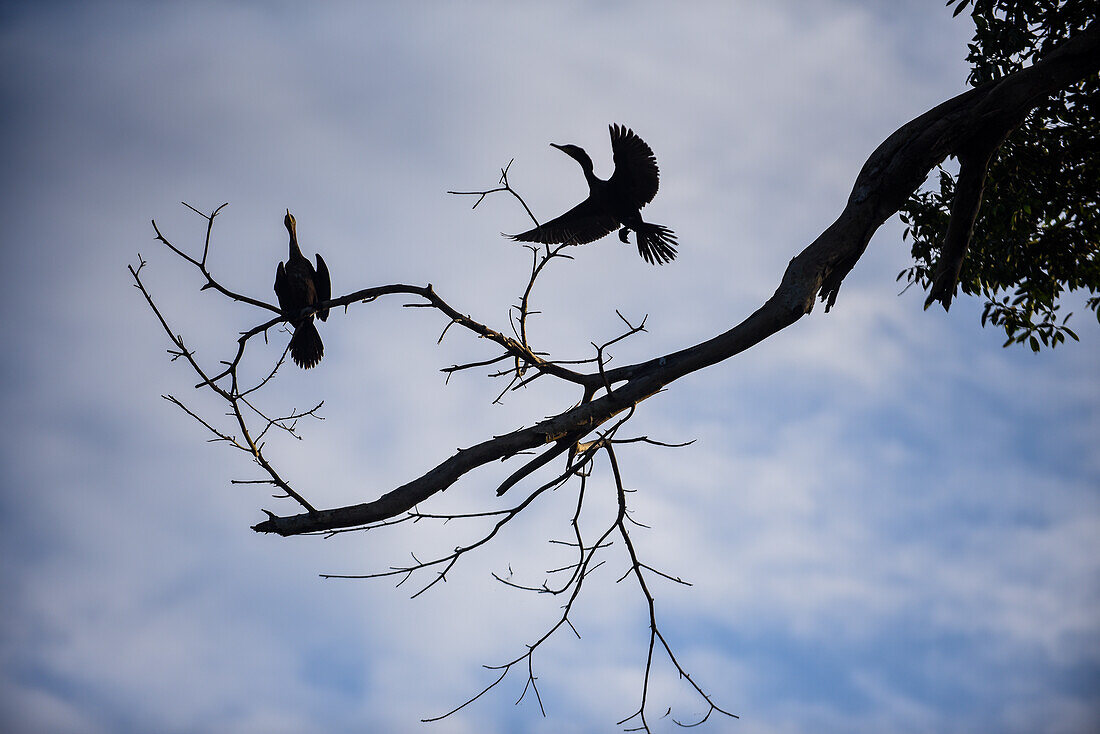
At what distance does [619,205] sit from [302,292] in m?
1.97

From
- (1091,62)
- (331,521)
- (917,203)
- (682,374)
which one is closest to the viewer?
(331,521)

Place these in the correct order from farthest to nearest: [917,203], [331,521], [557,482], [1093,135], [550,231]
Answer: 1. [550,231]
2. [917,203]
3. [1093,135]
4. [557,482]
5. [331,521]

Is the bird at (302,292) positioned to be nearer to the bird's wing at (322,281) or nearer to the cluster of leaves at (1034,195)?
the bird's wing at (322,281)

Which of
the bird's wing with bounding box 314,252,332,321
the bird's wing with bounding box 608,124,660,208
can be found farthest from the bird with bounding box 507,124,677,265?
the bird's wing with bounding box 314,252,332,321

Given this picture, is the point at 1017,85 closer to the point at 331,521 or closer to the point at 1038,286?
the point at 1038,286

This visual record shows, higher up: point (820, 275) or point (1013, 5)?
point (1013, 5)

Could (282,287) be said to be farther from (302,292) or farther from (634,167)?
(634,167)

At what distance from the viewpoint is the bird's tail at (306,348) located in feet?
14.9

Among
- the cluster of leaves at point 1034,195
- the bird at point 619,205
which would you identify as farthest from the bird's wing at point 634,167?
the cluster of leaves at point 1034,195

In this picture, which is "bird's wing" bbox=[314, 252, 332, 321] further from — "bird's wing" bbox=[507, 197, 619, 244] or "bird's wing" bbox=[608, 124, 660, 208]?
"bird's wing" bbox=[608, 124, 660, 208]

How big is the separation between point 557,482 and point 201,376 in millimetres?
1117

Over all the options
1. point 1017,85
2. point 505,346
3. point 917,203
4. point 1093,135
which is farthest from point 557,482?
point 1093,135

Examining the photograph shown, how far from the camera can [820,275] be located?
2.92 metres

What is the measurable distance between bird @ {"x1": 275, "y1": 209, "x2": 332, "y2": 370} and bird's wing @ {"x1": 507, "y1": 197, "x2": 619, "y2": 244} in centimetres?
127
